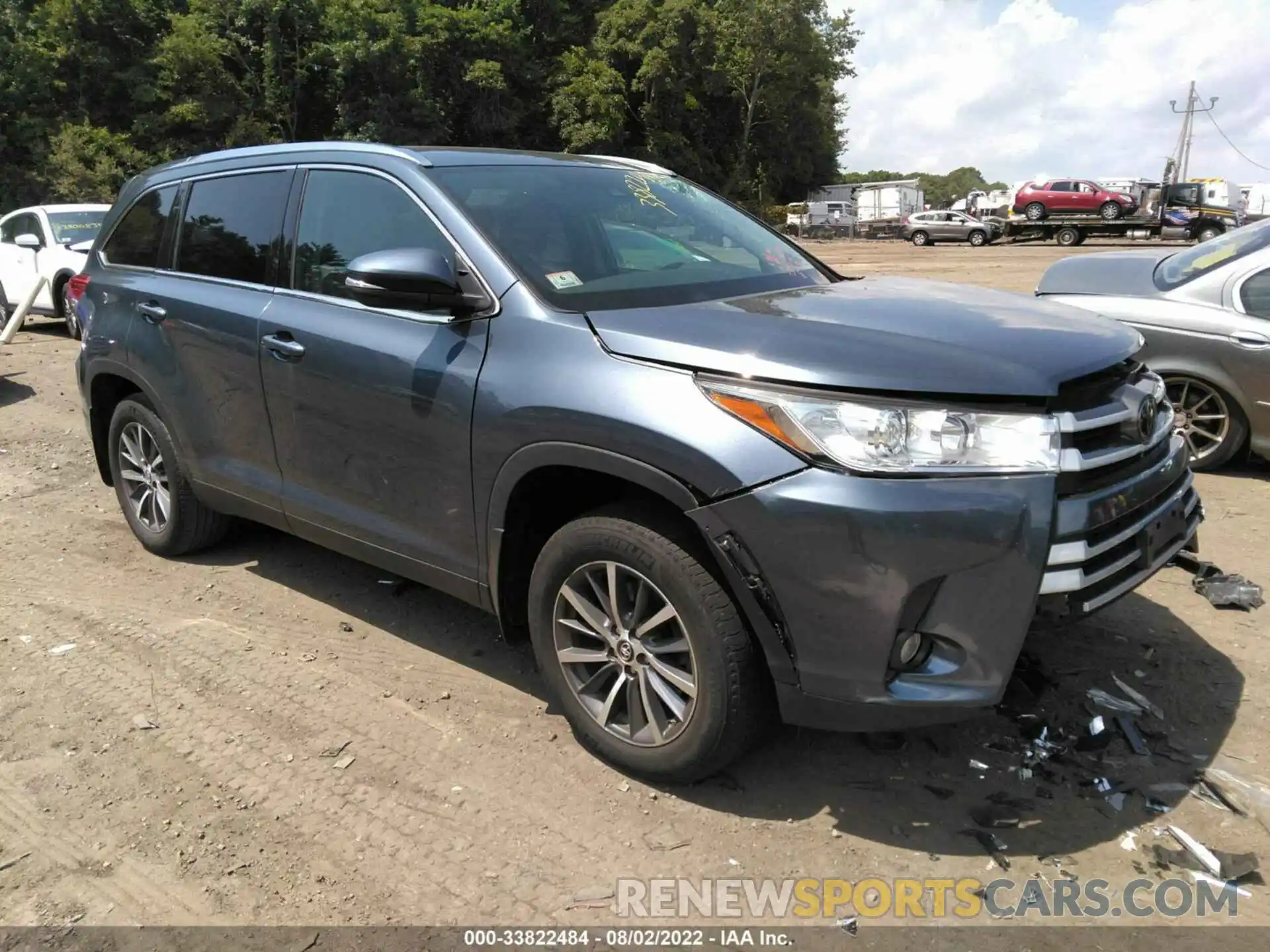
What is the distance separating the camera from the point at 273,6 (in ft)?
125

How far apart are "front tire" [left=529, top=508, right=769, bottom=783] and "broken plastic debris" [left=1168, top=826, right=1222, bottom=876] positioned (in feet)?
3.94

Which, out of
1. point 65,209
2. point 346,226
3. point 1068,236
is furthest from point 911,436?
point 1068,236

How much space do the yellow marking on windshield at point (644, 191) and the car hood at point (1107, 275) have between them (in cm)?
358

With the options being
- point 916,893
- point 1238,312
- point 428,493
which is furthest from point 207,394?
point 1238,312

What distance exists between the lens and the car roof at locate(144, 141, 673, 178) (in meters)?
3.50

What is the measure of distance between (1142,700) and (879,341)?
174cm

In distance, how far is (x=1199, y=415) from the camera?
19.1 ft

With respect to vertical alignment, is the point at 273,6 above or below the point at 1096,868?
above

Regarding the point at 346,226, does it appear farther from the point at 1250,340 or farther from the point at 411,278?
the point at 1250,340

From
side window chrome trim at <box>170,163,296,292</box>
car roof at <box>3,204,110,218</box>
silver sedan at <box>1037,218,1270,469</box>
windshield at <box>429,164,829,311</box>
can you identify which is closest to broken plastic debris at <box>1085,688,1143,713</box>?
windshield at <box>429,164,829,311</box>

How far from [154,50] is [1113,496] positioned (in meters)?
44.1

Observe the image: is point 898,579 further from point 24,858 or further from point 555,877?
point 24,858

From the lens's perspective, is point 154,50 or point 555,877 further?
point 154,50

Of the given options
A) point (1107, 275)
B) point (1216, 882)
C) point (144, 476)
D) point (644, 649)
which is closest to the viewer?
point (1216, 882)
